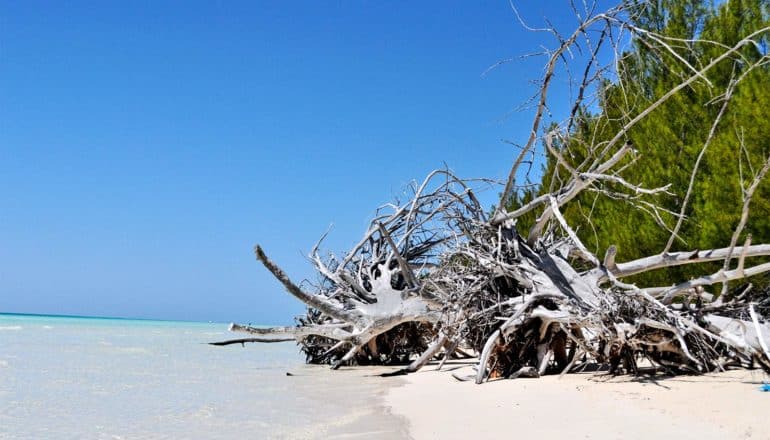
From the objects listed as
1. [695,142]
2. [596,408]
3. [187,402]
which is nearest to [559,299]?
[596,408]

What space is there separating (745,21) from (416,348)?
8017 millimetres

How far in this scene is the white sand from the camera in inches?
153

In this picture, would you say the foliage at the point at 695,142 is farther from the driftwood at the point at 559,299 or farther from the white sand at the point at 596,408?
the white sand at the point at 596,408

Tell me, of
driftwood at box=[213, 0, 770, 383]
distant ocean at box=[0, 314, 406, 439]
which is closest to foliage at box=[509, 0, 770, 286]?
driftwood at box=[213, 0, 770, 383]

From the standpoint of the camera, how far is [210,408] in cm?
629

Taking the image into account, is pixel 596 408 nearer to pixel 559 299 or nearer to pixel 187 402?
pixel 559 299

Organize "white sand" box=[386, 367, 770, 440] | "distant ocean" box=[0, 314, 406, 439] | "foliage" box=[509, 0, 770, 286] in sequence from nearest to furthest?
"white sand" box=[386, 367, 770, 440] < "distant ocean" box=[0, 314, 406, 439] < "foliage" box=[509, 0, 770, 286]

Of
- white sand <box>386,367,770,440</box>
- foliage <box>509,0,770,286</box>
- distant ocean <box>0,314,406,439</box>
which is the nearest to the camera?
white sand <box>386,367,770,440</box>

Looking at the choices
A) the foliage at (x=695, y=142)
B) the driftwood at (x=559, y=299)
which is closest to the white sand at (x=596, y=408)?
the driftwood at (x=559, y=299)

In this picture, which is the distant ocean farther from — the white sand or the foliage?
the foliage

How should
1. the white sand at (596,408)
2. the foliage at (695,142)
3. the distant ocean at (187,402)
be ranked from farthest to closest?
the foliage at (695,142) < the distant ocean at (187,402) < the white sand at (596,408)

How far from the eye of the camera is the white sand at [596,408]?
390cm

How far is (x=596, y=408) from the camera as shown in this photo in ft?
15.4

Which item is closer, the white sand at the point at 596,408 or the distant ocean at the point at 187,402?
the white sand at the point at 596,408
